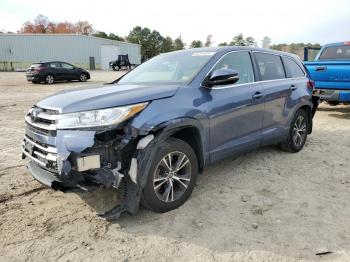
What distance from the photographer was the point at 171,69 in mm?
4629

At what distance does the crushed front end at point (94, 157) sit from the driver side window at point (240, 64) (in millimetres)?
1686

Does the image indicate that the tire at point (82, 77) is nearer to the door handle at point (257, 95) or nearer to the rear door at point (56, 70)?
the rear door at point (56, 70)

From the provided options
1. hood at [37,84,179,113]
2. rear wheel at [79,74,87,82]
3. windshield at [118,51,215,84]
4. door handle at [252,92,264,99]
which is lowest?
rear wheel at [79,74,87,82]

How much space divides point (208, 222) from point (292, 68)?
3509 mm

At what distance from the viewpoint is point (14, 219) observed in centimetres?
369

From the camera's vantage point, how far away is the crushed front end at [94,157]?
328 cm

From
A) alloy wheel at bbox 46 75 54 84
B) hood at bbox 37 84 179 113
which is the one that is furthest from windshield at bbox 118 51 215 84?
alloy wheel at bbox 46 75 54 84

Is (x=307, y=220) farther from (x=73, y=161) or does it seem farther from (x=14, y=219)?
(x=14, y=219)

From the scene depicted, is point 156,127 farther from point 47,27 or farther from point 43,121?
point 47,27

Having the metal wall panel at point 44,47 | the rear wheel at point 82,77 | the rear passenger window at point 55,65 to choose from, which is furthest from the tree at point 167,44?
the rear passenger window at point 55,65

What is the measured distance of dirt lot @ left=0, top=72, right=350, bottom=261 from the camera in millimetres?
3146

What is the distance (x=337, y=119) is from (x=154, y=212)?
276 inches

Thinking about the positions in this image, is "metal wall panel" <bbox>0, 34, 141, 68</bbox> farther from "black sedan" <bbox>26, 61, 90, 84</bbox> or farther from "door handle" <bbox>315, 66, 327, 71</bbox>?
"door handle" <bbox>315, 66, 327, 71</bbox>

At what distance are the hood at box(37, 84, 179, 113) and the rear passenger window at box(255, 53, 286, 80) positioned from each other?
5.94 ft
